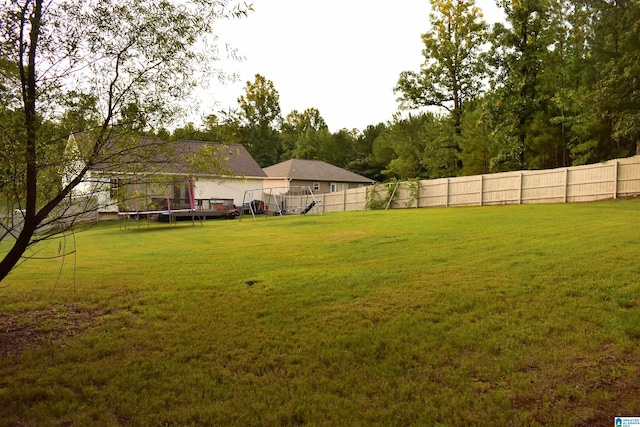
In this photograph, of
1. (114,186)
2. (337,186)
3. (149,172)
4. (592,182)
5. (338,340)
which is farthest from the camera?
(337,186)

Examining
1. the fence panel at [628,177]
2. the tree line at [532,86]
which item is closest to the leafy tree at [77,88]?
the tree line at [532,86]

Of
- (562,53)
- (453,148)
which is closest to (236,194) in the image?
(453,148)

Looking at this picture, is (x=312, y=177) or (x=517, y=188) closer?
(x=517, y=188)

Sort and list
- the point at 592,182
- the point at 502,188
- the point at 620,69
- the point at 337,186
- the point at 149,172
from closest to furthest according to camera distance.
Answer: the point at 149,172
the point at 592,182
the point at 620,69
the point at 502,188
the point at 337,186

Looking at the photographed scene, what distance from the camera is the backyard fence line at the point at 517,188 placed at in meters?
16.0

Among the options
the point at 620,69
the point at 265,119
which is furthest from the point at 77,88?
the point at 265,119

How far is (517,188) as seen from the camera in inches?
747

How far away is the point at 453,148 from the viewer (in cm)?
3048

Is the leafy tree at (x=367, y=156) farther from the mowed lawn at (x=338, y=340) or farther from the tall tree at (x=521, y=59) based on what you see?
the mowed lawn at (x=338, y=340)

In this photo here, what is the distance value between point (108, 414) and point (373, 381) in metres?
2.07

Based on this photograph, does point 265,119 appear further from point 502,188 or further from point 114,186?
point 114,186

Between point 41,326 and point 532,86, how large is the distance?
86.8 feet

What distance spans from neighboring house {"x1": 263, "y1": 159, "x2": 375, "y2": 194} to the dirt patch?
2788cm

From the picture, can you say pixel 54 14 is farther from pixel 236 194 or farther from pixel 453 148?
pixel 453 148
